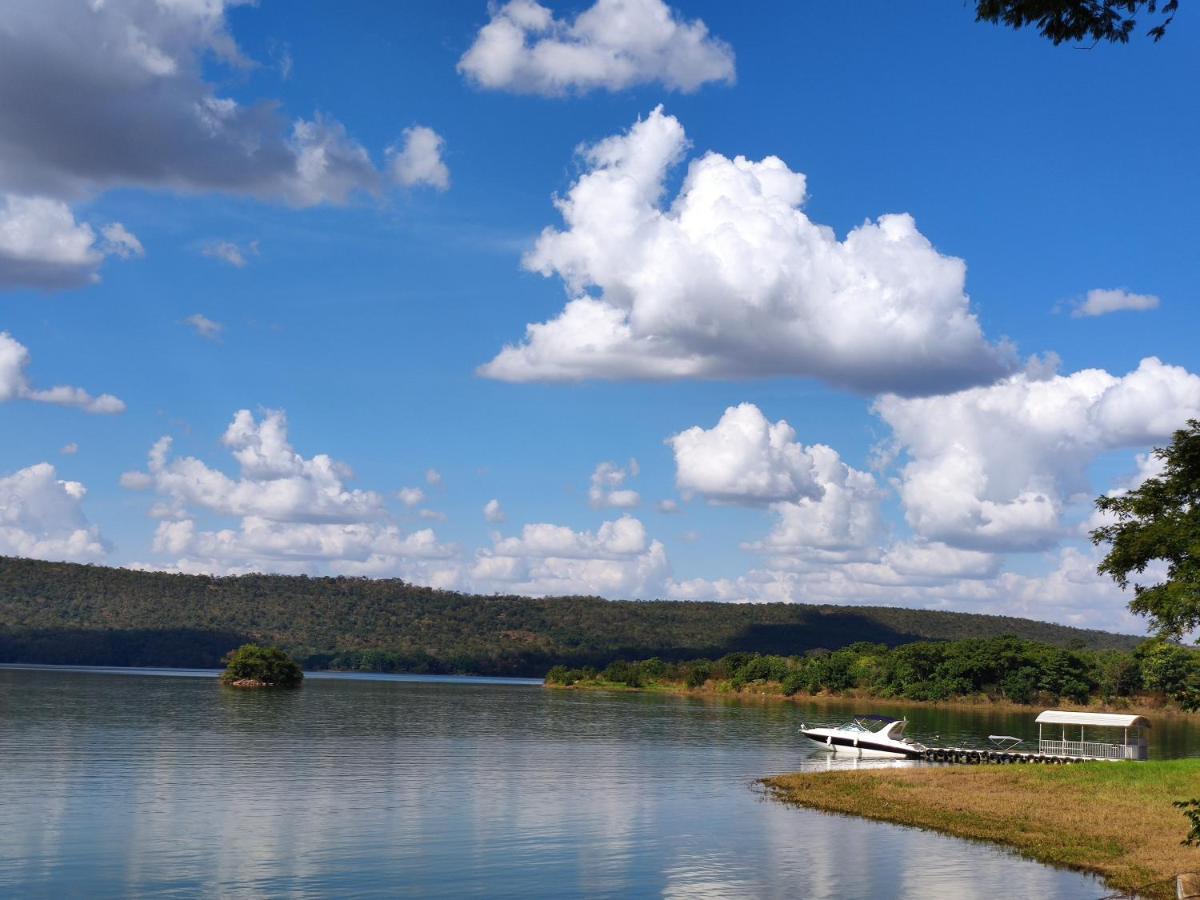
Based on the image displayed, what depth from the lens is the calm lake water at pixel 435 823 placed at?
151ft

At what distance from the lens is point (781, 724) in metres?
153

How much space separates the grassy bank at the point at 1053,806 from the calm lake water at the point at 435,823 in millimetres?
2140

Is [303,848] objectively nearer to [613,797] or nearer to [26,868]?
[26,868]

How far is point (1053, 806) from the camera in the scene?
62.9 metres

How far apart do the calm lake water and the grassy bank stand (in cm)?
214

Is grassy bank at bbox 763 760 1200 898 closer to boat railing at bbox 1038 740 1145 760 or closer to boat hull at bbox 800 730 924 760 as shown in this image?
boat railing at bbox 1038 740 1145 760

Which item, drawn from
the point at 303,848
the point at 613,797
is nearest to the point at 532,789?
the point at 613,797

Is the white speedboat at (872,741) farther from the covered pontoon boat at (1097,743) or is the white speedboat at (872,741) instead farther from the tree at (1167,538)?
the tree at (1167,538)

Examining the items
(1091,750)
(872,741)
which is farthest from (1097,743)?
(872,741)

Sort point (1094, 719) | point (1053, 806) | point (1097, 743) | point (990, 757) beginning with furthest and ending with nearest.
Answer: point (990, 757) < point (1097, 743) < point (1094, 719) < point (1053, 806)

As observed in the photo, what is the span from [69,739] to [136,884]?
220 feet

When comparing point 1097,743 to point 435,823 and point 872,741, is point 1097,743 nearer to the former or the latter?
point 872,741

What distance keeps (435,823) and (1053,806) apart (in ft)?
106

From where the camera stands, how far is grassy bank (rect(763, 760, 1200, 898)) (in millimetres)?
49750
